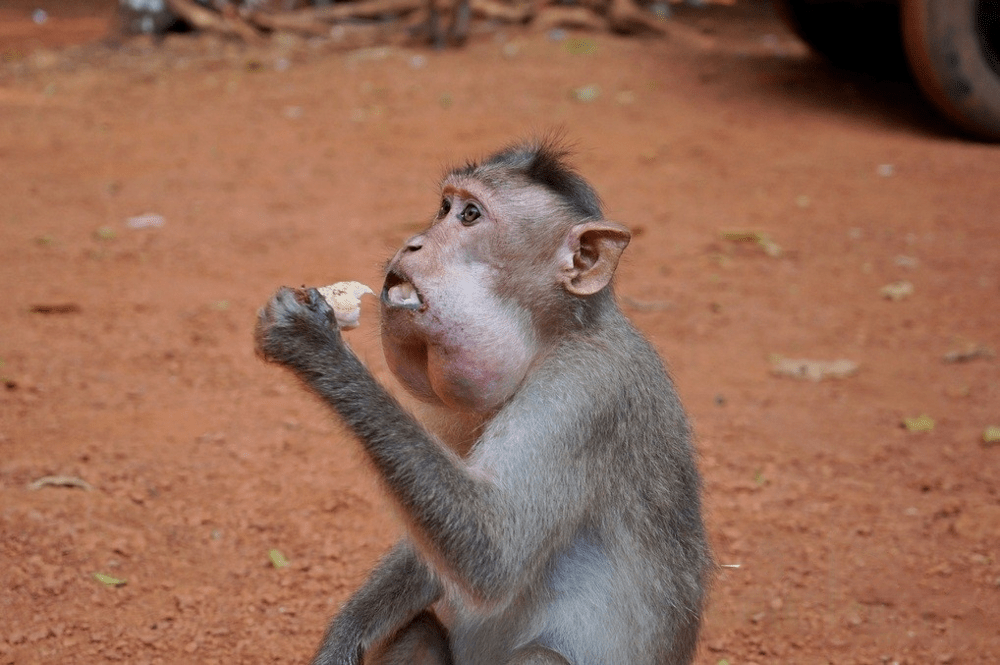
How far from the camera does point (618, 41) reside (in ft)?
44.0

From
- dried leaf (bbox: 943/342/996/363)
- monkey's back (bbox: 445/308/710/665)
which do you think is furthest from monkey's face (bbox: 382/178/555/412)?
dried leaf (bbox: 943/342/996/363)

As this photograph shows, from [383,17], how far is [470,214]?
478 inches

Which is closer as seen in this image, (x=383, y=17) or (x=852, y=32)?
(x=852, y=32)

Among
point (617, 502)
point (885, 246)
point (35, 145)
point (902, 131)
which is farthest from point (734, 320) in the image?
point (35, 145)

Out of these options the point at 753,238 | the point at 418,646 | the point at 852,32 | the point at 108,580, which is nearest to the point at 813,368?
the point at 753,238

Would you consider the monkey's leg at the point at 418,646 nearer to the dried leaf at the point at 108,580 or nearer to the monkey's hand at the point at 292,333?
the monkey's hand at the point at 292,333

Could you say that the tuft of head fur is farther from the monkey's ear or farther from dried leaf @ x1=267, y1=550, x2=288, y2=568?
dried leaf @ x1=267, y1=550, x2=288, y2=568

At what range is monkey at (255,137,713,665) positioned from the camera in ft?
9.05

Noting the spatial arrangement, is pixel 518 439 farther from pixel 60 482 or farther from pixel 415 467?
pixel 60 482

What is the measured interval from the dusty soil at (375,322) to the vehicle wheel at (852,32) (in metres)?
0.35

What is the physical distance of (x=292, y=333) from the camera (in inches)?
110

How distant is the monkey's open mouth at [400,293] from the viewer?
9.34ft

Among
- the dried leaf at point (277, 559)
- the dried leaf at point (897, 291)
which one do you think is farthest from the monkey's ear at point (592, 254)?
the dried leaf at point (897, 291)

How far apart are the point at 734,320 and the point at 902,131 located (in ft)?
15.6
